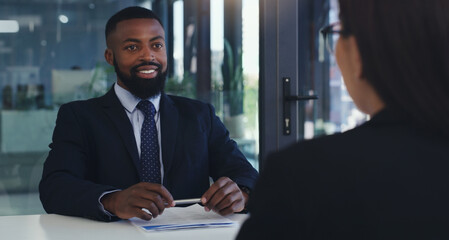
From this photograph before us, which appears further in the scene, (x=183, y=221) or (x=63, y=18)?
(x=63, y=18)

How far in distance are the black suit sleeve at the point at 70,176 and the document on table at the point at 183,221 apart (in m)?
0.15

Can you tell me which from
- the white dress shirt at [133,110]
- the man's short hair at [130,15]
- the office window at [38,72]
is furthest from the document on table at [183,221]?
the office window at [38,72]

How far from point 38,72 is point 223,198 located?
57.7 inches

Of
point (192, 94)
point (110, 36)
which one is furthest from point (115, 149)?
point (192, 94)

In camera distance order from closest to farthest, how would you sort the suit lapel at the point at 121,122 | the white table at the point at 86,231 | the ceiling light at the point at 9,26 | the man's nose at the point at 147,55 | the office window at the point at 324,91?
1. the white table at the point at 86,231
2. the suit lapel at the point at 121,122
3. the man's nose at the point at 147,55
4. the ceiling light at the point at 9,26
5. the office window at the point at 324,91

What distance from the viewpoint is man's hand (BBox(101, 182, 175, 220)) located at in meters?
1.67

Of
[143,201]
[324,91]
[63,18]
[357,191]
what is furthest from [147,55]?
[357,191]

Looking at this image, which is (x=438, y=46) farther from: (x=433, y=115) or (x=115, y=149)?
(x=115, y=149)

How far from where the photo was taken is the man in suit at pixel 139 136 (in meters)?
2.16

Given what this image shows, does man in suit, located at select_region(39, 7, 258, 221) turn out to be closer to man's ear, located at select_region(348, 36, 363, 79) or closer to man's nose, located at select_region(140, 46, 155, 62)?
man's nose, located at select_region(140, 46, 155, 62)

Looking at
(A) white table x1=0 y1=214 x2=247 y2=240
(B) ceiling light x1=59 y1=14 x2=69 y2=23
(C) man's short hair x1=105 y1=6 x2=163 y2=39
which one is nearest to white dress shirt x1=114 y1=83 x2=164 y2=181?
(C) man's short hair x1=105 y1=6 x2=163 y2=39

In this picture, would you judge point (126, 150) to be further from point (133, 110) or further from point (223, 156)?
point (223, 156)

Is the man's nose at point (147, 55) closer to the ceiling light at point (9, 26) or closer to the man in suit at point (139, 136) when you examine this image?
the man in suit at point (139, 136)

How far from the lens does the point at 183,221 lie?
174 centimetres
